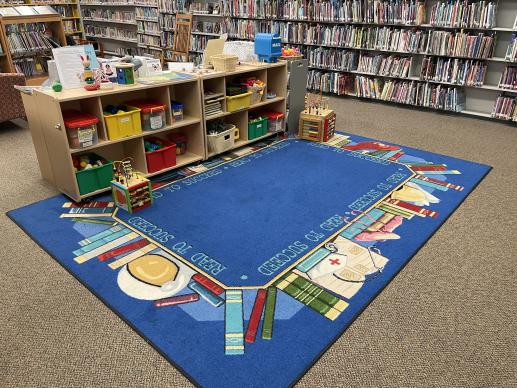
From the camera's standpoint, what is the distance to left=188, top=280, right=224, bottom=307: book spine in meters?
2.29

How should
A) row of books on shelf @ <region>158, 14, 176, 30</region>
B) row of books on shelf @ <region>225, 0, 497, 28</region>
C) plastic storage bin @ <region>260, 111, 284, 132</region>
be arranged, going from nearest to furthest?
plastic storage bin @ <region>260, 111, 284, 132</region> < row of books on shelf @ <region>225, 0, 497, 28</region> < row of books on shelf @ <region>158, 14, 176, 30</region>

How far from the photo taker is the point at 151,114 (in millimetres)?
3602

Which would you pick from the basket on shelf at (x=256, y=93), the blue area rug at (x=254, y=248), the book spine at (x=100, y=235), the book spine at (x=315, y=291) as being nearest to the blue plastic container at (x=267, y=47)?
the basket on shelf at (x=256, y=93)

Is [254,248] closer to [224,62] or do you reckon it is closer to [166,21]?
[224,62]

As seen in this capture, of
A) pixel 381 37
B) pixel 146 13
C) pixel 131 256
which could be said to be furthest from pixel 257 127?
pixel 146 13

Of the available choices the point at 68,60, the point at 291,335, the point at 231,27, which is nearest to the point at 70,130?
the point at 68,60

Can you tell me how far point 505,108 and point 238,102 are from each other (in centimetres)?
367

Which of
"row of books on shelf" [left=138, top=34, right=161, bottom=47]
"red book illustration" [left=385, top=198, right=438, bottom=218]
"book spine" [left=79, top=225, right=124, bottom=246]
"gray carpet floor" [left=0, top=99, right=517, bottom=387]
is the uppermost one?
"row of books on shelf" [left=138, top=34, right=161, bottom=47]

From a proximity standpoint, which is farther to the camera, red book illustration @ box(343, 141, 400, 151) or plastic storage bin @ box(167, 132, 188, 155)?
red book illustration @ box(343, 141, 400, 151)

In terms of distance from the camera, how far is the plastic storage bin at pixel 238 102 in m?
4.23

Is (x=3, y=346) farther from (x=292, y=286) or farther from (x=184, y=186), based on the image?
(x=184, y=186)

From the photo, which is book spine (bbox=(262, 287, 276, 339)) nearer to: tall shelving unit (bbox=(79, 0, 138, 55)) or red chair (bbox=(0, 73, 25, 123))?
red chair (bbox=(0, 73, 25, 123))

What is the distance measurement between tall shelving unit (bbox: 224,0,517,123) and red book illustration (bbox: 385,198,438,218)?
3124 millimetres

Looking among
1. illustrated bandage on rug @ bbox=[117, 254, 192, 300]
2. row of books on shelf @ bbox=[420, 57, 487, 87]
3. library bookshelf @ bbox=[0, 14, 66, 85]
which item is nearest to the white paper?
illustrated bandage on rug @ bbox=[117, 254, 192, 300]
